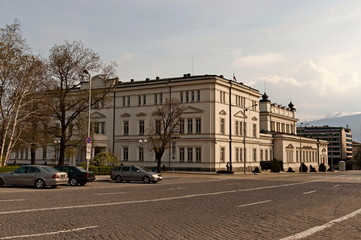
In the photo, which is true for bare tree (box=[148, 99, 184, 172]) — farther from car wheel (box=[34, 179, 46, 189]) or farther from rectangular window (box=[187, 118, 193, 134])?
car wheel (box=[34, 179, 46, 189])

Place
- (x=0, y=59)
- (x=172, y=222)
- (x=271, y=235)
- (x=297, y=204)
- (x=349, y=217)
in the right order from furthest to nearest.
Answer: (x=0, y=59)
(x=297, y=204)
(x=349, y=217)
(x=172, y=222)
(x=271, y=235)

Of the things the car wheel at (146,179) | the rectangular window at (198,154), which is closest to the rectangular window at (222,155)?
the rectangular window at (198,154)

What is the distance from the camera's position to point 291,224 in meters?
11.0

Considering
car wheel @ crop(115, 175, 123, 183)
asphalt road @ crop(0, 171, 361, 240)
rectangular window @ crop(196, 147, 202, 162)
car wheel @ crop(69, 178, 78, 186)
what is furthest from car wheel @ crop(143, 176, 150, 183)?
rectangular window @ crop(196, 147, 202, 162)

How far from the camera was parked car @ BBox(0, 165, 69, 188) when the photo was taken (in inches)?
905

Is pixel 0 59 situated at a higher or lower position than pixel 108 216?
higher

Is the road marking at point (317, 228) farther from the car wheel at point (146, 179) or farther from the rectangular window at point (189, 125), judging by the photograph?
the rectangular window at point (189, 125)

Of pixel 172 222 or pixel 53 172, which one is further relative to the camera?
pixel 53 172

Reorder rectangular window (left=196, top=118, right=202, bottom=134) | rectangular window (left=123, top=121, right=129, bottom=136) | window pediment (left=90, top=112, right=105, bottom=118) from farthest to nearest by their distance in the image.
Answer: window pediment (left=90, top=112, right=105, bottom=118), rectangular window (left=123, top=121, right=129, bottom=136), rectangular window (left=196, top=118, right=202, bottom=134)

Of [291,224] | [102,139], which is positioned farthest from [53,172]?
[102,139]

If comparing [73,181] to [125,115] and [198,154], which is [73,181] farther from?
[125,115]

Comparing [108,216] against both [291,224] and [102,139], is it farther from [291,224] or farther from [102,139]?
[102,139]

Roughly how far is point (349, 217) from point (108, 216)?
8.08 metres

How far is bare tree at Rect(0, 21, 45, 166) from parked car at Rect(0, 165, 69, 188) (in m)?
11.6
